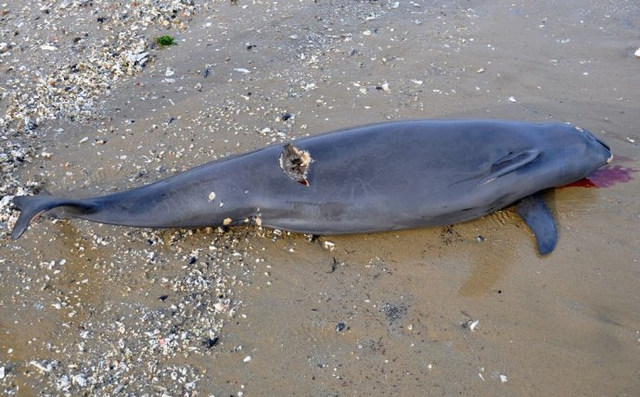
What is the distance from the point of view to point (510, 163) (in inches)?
197

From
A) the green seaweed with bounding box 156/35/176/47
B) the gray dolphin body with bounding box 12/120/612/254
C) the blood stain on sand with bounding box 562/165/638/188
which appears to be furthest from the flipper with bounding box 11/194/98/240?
the blood stain on sand with bounding box 562/165/638/188

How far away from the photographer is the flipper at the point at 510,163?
4.95m

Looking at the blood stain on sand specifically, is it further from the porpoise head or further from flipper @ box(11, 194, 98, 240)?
flipper @ box(11, 194, 98, 240)

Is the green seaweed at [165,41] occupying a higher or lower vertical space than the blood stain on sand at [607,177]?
higher

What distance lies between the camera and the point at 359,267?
475cm

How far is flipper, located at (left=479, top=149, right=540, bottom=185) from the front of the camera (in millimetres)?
4949

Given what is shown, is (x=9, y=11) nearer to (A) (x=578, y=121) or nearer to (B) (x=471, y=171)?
(B) (x=471, y=171)

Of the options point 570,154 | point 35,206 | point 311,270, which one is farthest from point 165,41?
point 570,154

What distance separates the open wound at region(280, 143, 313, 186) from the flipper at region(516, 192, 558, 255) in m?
1.96

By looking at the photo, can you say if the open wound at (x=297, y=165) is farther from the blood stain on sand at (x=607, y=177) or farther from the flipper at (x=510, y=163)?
the blood stain on sand at (x=607, y=177)

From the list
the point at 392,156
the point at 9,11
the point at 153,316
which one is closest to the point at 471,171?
the point at 392,156

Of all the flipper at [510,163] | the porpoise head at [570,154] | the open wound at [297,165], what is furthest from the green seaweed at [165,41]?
the porpoise head at [570,154]

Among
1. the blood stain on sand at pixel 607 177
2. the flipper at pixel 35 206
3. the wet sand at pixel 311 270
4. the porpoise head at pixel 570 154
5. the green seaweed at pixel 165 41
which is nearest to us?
the wet sand at pixel 311 270

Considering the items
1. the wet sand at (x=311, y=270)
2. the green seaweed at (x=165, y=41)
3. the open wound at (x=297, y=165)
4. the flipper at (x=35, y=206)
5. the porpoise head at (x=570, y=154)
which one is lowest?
the wet sand at (x=311, y=270)
